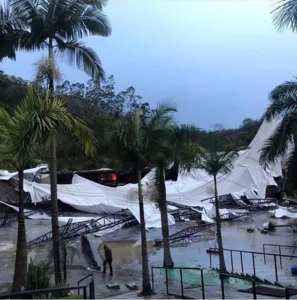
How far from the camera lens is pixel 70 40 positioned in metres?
13.9

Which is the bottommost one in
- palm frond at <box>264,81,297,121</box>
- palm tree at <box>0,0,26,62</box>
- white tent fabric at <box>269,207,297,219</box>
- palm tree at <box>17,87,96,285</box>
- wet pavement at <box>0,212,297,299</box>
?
wet pavement at <box>0,212,297,299</box>

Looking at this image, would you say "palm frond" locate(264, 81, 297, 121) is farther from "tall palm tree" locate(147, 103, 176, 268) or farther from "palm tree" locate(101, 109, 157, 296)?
"palm tree" locate(101, 109, 157, 296)

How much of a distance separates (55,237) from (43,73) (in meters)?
4.40

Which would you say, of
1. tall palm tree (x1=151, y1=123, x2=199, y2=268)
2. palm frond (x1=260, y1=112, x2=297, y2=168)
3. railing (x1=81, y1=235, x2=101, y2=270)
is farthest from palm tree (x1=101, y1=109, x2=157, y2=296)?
palm frond (x1=260, y1=112, x2=297, y2=168)

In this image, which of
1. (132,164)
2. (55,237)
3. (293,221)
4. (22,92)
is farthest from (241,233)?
(22,92)

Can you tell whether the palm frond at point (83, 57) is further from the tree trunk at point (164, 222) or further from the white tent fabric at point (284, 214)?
the white tent fabric at point (284, 214)

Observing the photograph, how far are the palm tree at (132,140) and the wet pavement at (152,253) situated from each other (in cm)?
311

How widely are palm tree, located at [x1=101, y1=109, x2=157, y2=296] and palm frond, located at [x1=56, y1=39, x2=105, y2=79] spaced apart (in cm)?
163

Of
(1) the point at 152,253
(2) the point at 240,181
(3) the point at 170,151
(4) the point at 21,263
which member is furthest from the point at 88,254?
(2) the point at 240,181

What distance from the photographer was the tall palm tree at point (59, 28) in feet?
43.0

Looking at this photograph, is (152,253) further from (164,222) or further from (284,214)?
(284,214)

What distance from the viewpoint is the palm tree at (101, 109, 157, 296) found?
46.3 feet

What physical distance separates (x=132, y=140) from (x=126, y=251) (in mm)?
10520

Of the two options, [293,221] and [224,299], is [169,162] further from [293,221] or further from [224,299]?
[293,221]
